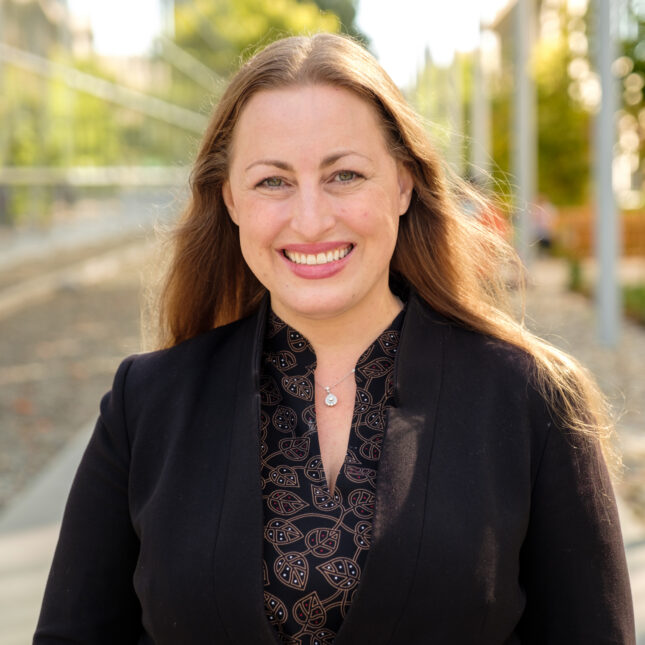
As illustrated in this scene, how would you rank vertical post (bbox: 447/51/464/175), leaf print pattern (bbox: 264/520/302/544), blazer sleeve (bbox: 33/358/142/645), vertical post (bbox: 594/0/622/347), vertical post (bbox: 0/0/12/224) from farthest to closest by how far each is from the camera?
vertical post (bbox: 0/0/12/224), vertical post (bbox: 594/0/622/347), vertical post (bbox: 447/51/464/175), blazer sleeve (bbox: 33/358/142/645), leaf print pattern (bbox: 264/520/302/544)

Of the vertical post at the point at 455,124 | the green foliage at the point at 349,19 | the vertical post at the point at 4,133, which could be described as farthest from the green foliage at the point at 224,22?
the vertical post at the point at 4,133

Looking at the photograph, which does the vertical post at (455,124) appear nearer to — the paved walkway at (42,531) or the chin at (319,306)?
the paved walkway at (42,531)

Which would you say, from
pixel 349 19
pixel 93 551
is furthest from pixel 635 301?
pixel 93 551

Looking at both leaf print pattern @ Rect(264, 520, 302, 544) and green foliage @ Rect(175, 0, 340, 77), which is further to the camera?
green foliage @ Rect(175, 0, 340, 77)

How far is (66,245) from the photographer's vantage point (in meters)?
14.0

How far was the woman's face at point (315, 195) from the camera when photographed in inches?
78.5

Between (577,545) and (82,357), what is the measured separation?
892 centimetres

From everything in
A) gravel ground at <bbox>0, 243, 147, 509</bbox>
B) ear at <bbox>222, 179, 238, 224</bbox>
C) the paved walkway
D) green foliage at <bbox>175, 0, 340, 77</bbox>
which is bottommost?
the paved walkway

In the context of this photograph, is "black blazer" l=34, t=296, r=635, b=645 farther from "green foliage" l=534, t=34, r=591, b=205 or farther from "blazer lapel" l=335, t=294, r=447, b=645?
"green foliage" l=534, t=34, r=591, b=205

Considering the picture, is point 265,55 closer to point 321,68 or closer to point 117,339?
point 321,68

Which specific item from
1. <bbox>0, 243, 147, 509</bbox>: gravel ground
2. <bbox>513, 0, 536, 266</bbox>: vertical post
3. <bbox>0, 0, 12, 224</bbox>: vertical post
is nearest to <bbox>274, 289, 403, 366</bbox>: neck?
<bbox>0, 243, 147, 509</bbox>: gravel ground

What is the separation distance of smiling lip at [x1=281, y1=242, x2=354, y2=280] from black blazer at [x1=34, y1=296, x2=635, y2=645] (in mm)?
200

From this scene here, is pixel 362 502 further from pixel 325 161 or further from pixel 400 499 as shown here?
pixel 325 161

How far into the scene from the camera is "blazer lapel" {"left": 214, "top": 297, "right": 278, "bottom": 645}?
1846mm
